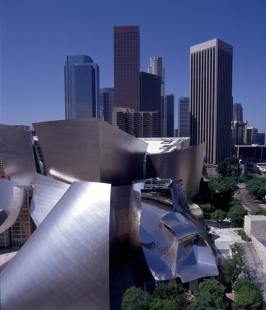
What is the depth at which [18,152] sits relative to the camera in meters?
18.8

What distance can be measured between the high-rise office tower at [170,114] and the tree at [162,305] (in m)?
104

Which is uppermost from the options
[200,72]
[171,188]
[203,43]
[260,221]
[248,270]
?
[203,43]

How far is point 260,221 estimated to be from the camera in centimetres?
1798

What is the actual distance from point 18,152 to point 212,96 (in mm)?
47418

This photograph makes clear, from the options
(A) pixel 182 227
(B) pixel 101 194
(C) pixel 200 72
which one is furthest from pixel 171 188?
(C) pixel 200 72

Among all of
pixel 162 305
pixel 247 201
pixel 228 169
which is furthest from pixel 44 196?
pixel 228 169

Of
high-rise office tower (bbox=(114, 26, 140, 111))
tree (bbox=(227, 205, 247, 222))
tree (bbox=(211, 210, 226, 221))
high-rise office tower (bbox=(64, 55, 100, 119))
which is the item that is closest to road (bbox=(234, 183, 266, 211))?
tree (bbox=(227, 205, 247, 222))

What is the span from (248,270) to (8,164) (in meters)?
15.6

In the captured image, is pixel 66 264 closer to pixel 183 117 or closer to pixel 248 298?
pixel 248 298

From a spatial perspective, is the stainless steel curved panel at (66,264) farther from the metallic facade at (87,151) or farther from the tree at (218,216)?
the tree at (218,216)

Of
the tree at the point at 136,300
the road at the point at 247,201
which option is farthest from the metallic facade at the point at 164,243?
the road at the point at 247,201

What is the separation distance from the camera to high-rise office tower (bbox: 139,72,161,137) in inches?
3258

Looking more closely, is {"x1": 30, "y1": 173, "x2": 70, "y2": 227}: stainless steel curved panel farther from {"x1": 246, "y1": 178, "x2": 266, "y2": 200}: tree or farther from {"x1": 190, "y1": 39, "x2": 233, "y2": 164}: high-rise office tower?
{"x1": 190, "y1": 39, "x2": 233, "y2": 164}: high-rise office tower

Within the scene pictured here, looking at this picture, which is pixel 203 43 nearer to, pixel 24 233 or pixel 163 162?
pixel 163 162
